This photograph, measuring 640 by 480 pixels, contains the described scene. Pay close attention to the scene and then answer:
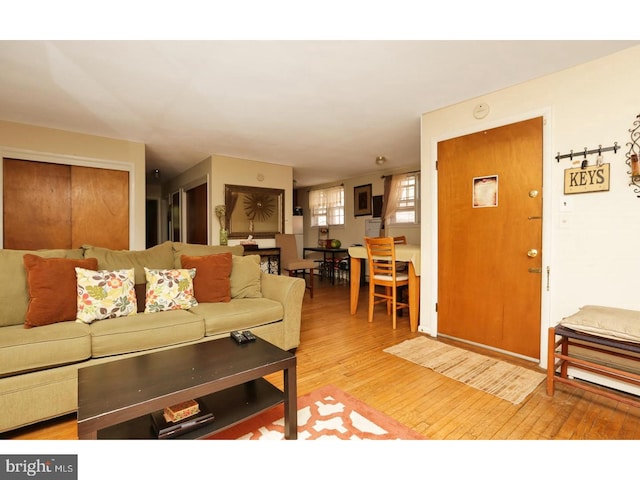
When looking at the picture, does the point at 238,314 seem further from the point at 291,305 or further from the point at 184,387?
the point at 184,387

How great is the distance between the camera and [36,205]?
381 cm

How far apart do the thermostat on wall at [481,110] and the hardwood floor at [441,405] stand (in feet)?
7.10

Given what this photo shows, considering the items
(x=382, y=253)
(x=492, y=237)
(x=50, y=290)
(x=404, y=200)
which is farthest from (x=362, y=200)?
(x=50, y=290)

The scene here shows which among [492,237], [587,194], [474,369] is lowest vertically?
[474,369]

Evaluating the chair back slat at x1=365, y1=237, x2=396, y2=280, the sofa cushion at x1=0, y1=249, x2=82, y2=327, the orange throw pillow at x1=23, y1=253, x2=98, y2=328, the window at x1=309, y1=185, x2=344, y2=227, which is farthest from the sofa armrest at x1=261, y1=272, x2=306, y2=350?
the window at x1=309, y1=185, x2=344, y2=227

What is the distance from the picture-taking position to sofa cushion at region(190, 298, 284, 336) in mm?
2244

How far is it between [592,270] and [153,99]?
3.97 metres

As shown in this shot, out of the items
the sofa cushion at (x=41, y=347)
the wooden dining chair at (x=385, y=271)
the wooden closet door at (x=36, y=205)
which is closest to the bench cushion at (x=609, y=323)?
the wooden dining chair at (x=385, y=271)

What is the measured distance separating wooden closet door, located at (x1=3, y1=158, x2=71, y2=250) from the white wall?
5169mm

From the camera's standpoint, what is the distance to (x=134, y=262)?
249cm

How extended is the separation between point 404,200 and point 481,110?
129 inches

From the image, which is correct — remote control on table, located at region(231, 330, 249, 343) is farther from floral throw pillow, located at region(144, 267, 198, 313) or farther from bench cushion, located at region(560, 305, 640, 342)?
bench cushion, located at region(560, 305, 640, 342)
